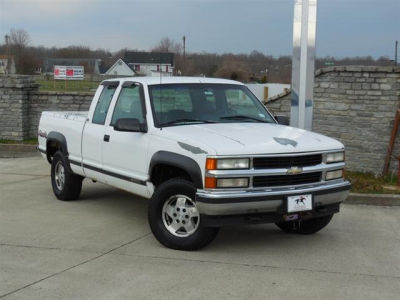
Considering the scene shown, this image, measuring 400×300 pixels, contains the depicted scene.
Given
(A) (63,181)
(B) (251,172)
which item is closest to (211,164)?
(B) (251,172)

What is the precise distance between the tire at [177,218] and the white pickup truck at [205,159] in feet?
0.04

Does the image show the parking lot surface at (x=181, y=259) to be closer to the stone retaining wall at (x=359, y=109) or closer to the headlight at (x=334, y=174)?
the headlight at (x=334, y=174)

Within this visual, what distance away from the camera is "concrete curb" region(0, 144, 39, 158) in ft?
47.1

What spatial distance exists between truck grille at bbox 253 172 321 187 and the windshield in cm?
125

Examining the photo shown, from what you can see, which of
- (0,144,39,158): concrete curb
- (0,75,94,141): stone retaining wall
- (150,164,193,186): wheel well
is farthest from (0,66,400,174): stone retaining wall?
(0,144,39,158): concrete curb

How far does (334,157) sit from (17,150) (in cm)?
1071

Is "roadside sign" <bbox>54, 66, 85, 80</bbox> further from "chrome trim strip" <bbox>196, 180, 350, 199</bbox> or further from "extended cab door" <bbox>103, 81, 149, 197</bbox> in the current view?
"chrome trim strip" <bbox>196, 180, 350, 199</bbox>

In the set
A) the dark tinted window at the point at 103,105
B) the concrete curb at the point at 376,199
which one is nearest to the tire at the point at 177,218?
the dark tinted window at the point at 103,105

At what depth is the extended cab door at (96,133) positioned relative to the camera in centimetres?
709

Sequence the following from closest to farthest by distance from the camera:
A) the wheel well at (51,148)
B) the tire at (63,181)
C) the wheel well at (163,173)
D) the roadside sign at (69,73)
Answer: the wheel well at (163,173) < the tire at (63,181) < the wheel well at (51,148) < the roadside sign at (69,73)

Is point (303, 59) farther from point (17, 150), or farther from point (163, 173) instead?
point (17, 150)

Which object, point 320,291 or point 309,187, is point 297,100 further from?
point 320,291

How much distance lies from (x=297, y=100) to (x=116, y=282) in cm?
540

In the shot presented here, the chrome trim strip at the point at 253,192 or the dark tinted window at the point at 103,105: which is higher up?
the dark tinted window at the point at 103,105
